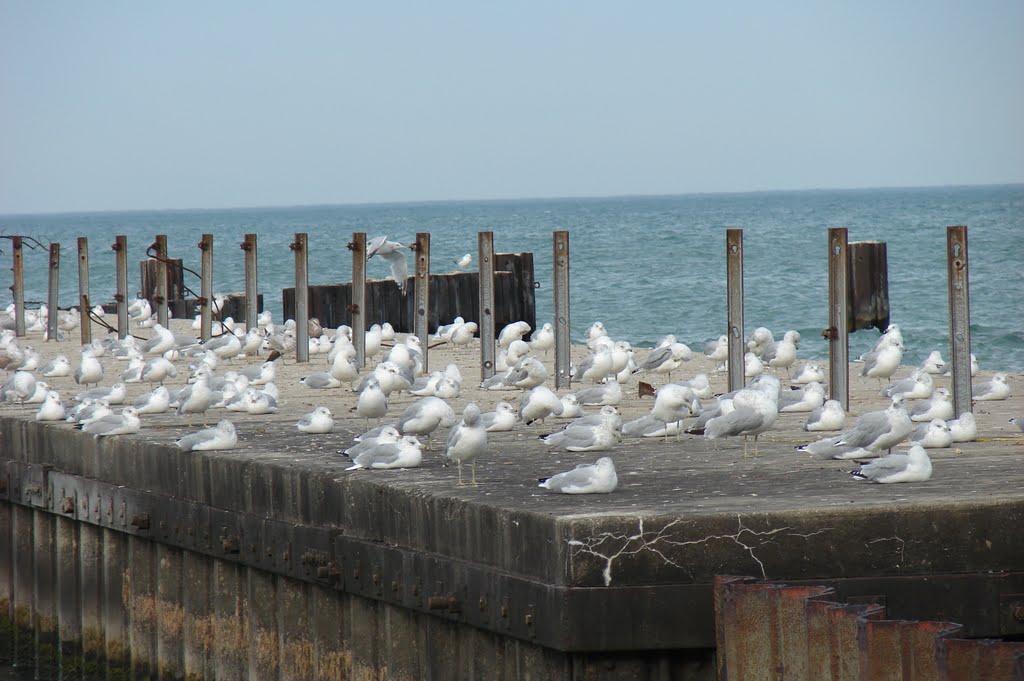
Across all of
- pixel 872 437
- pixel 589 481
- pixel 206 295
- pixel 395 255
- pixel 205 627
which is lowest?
pixel 205 627

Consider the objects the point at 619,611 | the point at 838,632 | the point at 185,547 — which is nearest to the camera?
the point at 838,632

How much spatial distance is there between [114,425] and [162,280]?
11302 millimetres

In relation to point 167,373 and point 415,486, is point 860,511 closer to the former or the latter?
point 415,486

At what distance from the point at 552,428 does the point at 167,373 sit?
212 inches

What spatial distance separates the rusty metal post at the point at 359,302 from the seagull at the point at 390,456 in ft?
27.2

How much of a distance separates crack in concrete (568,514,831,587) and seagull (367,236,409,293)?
46.0 feet

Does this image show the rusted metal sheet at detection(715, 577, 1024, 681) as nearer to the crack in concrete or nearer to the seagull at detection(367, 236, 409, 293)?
the crack in concrete

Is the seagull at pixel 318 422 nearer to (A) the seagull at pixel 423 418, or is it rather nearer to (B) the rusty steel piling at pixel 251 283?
(A) the seagull at pixel 423 418

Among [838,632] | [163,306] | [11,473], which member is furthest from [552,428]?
[163,306]

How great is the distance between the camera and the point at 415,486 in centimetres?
808

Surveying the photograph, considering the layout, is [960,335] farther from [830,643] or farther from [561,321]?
[830,643]

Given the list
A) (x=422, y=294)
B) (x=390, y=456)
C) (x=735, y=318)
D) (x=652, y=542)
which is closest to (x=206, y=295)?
(x=422, y=294)

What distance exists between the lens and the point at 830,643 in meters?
6.25

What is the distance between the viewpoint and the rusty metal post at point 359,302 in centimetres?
1730
